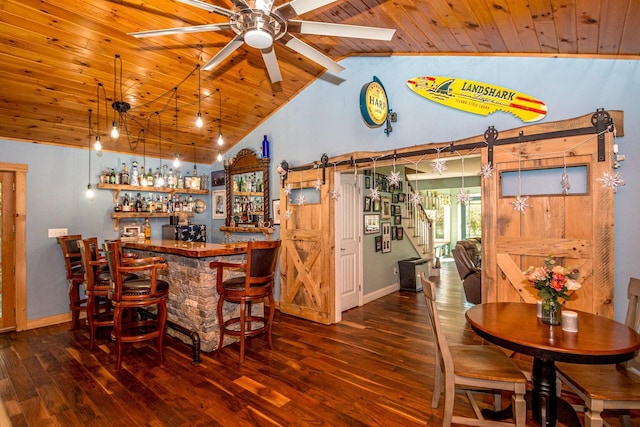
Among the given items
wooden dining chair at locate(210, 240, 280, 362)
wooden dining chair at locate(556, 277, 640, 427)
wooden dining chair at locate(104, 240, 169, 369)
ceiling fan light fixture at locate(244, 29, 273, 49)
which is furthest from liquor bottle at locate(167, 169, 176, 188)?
wooden dining chair at locate(556, 277, 640, 427)

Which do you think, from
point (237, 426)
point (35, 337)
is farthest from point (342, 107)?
point (35, 337)

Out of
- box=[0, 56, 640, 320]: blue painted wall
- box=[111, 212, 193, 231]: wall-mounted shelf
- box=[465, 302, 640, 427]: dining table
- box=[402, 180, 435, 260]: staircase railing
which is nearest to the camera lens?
box=[465, 302, 640, 427]: dining table

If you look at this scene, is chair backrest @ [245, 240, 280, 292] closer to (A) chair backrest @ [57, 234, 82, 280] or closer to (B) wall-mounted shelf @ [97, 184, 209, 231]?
(A) chair backrest @ [57, 234, 82, 280]

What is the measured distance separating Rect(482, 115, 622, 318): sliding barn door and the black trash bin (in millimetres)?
2990

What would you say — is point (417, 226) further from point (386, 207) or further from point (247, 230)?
point (247, 230)

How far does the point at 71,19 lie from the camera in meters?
2.74

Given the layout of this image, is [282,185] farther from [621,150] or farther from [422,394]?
[621,150]

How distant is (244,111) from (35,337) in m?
3.96

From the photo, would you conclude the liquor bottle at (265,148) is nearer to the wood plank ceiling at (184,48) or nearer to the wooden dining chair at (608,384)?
the wood plank ceiling at (184,48)

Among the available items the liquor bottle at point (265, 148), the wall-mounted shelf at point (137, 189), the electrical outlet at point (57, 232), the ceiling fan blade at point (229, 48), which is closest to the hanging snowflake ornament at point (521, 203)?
the ceiling fan blade at point (229, 48)

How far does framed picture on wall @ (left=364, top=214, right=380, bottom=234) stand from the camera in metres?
5.43

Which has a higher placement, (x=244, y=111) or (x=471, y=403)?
(x=244, y=111)

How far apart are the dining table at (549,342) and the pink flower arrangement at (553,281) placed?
206 mm

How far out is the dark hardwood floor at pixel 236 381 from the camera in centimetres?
235
